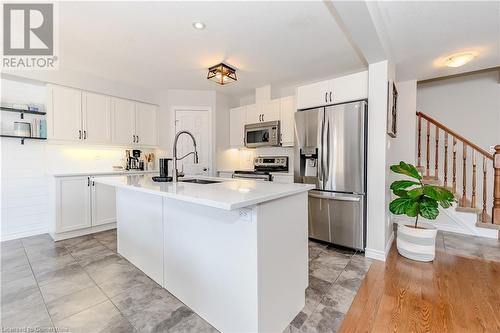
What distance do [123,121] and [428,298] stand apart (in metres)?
4.83

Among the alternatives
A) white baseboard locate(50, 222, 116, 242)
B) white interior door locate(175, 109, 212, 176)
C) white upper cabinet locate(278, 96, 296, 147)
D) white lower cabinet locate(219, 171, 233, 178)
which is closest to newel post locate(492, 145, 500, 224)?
white upper cabinet locate(278, 96, 296, 147)

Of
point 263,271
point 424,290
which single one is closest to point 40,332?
point 263,271

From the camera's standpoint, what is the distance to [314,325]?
5.04 feet

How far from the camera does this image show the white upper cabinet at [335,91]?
8.84 feet

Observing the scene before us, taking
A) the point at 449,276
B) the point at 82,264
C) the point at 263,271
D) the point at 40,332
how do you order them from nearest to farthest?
the point at 263,271, the point at 40,332, the point at 449,276, the point at 82,264

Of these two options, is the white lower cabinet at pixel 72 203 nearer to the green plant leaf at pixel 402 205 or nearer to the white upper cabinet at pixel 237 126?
the white upper cabinet at pixel 237 126

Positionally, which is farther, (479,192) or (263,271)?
(479,192)

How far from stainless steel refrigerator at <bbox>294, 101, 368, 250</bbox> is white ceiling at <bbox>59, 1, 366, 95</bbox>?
0.81 meters

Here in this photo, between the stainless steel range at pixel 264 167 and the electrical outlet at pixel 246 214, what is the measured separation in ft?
8.40

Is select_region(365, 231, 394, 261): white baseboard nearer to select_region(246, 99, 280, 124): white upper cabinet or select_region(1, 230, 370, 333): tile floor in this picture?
select_region(1, 230, 370, 333): tile floor

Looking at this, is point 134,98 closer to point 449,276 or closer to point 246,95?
point 246,95

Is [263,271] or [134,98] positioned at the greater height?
[134,98]

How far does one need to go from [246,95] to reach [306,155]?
2.46 m

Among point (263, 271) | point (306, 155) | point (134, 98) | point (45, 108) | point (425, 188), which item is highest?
point (134, 98)
